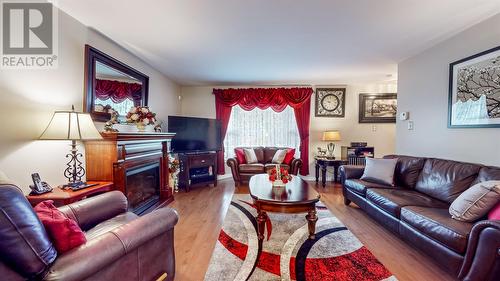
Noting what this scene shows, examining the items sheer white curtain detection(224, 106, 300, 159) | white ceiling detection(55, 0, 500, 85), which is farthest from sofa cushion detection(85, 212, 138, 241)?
sheer white curtain detection(224, 106, 300, 159)

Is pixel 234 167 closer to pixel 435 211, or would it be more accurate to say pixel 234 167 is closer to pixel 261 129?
pixel 261 129

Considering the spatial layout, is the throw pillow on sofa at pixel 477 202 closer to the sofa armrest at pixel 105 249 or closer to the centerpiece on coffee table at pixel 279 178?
the centerpiece on coffee table at pixel 279 178

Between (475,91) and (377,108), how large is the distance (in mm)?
2950

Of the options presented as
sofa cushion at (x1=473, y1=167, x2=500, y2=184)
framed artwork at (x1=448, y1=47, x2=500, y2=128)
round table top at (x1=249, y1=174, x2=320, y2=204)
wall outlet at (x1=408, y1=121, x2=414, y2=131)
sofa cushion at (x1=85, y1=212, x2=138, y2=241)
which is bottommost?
sofa cushion at (x1=85, y1=212, x2=138, y2=241)

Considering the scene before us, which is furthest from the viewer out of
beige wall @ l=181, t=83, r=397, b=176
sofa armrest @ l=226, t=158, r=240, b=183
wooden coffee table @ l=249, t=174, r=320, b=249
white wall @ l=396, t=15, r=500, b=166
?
beige wall @ l=181, t=83, r=397, b=176

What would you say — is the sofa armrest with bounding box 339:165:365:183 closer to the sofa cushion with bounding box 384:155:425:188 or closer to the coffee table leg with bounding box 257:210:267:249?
the sofa cushion with bounding box 384:155:425:188

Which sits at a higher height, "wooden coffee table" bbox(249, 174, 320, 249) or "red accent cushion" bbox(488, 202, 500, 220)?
"red accent cushion" bbox(488, 202, 500, 220)

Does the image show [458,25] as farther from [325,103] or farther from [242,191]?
[242,191]

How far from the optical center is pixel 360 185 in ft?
10.5

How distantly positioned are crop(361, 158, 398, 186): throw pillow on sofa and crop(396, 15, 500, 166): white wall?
0.60 meters

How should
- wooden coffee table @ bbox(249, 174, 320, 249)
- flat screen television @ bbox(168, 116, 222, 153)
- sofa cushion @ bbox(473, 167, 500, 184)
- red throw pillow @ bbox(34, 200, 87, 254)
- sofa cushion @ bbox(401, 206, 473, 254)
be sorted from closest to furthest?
red throw pillow @ bbox(34, 200, 87, 254)
sofa cushion @ bbox(401, 206, 473, 254)
sofa cushion @ bbox(473, 167, 500, 184)
wooden coffee table @ bbox(249, 174, 320, 249)
flat screen television @ bbox(168, 116, 222, 153)

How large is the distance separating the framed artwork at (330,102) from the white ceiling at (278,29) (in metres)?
1.39

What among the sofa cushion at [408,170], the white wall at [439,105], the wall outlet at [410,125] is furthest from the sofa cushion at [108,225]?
the wall outlet at [410,125]

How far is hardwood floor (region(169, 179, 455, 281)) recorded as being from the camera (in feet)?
6.42
